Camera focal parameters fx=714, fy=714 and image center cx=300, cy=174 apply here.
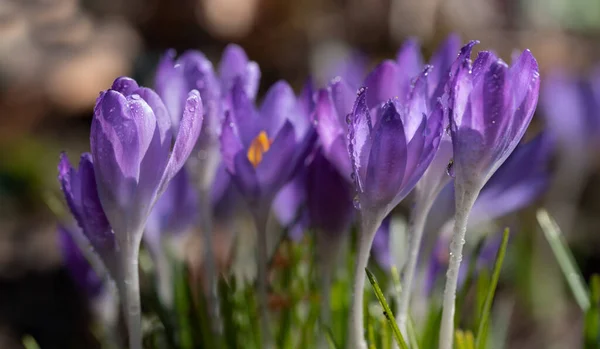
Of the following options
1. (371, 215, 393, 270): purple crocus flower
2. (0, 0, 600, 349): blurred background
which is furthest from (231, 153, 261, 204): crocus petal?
(0, 0, 600, 349): blurred background

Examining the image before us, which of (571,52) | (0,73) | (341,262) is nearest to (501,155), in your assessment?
(341,262)

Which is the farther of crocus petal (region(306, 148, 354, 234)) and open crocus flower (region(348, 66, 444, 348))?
crocus petal (region(306, 148, 354, 234))

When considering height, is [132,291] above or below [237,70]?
below

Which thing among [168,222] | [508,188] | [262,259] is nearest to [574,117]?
[508,188]

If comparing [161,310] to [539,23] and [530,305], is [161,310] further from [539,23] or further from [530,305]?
[539,23]

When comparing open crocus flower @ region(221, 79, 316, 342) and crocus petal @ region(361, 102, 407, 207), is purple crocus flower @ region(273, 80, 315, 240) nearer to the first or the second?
open crocus flower @ region(221, 79, 316, 342)

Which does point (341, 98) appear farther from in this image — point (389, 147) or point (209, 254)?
point (209, 254)
